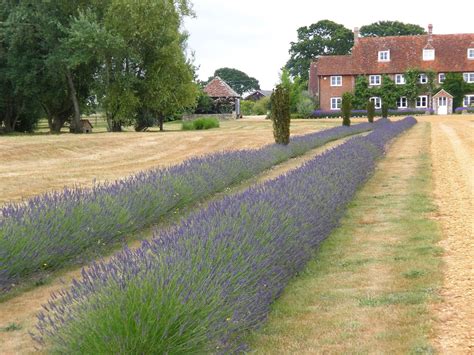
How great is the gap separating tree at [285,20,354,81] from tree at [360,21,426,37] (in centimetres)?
A: 675

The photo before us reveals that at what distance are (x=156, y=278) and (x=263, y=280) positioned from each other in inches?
60.4

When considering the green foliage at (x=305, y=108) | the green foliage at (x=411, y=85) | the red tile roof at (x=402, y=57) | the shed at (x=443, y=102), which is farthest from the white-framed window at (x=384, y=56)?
the green foliage at (x=305, y=108)

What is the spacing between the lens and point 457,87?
59.5m

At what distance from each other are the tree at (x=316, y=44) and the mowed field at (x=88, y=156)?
2462 inches

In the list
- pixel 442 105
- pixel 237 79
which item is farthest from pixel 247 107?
pixel 237 79

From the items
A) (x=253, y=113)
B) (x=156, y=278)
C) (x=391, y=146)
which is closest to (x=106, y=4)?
(x=391, y=146)

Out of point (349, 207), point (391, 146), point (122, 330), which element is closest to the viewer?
point (122, 330)

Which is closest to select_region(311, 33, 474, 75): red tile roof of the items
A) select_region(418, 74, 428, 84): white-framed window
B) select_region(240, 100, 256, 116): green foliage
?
select_region(418, 74, 428, 84): white-framed window

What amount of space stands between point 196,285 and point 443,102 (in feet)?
199

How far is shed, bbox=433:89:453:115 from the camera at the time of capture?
59.4 metres

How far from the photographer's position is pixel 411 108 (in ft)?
202

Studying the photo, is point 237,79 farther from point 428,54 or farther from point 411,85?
point 411,85

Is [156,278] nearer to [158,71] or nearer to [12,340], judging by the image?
[12,340]

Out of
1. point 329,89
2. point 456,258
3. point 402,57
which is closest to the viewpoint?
point 456,258
